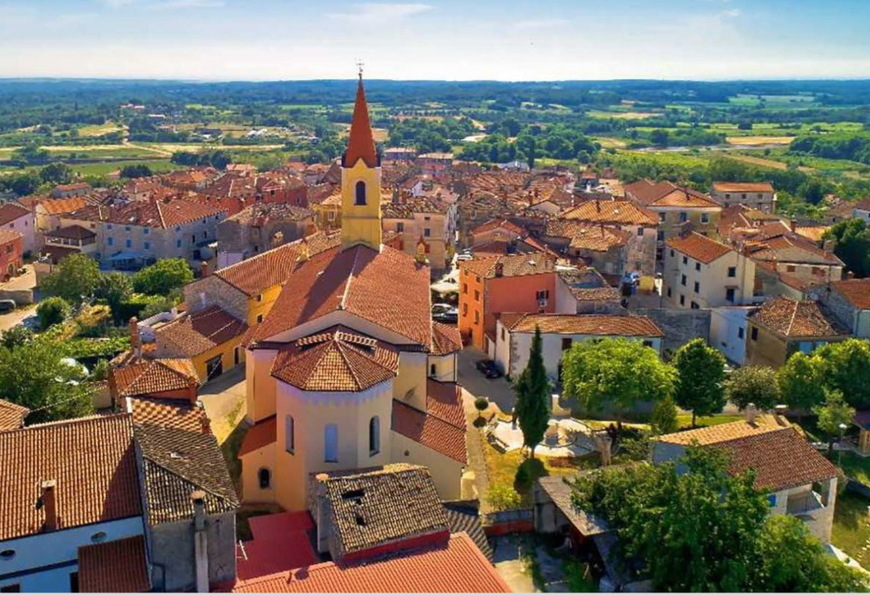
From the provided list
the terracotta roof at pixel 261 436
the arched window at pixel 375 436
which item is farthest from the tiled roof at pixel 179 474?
the arched window at pixel 375 436

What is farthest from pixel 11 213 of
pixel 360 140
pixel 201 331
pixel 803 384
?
pixel 803 384

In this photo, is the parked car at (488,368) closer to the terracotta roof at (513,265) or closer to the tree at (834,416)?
the terracotta roof at (513,265)

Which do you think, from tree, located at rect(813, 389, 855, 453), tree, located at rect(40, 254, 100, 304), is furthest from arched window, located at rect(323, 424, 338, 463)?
tree, located at rect(40, 254, 100, 304)

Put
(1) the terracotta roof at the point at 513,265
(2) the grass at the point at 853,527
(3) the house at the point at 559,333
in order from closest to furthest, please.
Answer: (2) the grass at the point at 853,527
(3) the house at the point at 559,333
(1) the terracotta roof at the point at 513,265

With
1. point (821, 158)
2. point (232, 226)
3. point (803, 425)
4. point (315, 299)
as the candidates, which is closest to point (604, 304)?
point (803, 425)

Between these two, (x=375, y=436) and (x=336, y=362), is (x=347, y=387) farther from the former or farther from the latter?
(x=375, y=436)

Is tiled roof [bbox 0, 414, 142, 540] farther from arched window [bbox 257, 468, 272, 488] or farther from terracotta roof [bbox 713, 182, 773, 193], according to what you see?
terracotta roof [bbox 713, 182, 773, 193]
